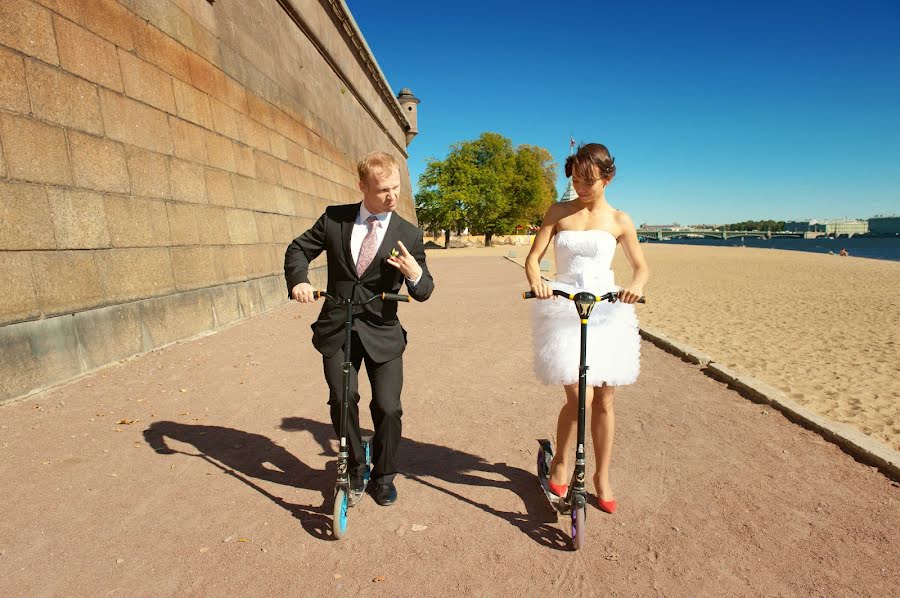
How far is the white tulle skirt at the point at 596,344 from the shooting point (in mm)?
2871

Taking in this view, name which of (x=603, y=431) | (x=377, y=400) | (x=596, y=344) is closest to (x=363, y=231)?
(x=377, y=400)

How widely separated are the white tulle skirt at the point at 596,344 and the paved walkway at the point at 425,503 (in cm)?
86

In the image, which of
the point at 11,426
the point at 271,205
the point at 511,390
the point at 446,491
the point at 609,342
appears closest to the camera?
the point at 609,342

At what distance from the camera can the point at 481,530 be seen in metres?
2.95

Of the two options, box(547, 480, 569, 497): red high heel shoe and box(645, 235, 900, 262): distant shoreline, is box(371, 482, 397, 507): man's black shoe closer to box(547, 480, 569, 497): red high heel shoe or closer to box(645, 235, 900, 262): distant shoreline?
box(547, 480, 569, 497): red high heel shoe

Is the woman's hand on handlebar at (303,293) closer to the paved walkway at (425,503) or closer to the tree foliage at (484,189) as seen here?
the paved walkway at (425,503)

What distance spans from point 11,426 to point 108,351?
1805 millimetres

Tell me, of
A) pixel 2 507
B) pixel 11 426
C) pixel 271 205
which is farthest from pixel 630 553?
pixel 271 205

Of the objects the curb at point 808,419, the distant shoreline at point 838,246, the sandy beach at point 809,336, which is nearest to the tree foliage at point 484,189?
the distant shoreline at point 838,246

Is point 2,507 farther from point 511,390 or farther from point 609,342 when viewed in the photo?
point 511,390

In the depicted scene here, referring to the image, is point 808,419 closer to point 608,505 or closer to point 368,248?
point 608,505

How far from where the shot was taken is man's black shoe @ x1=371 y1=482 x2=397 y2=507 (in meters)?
3.24

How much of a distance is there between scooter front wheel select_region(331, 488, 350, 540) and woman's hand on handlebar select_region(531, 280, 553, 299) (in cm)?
147

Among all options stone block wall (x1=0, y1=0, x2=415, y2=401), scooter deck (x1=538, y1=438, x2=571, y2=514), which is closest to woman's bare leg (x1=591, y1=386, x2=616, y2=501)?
scooter deck (x1=538, y1=438, x2=571, y2=514)
